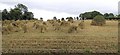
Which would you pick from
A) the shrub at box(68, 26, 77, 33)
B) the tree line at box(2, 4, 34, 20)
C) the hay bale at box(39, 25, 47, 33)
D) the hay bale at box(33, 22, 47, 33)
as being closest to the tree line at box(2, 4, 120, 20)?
the tree line at box(2, 4, 34, 20)

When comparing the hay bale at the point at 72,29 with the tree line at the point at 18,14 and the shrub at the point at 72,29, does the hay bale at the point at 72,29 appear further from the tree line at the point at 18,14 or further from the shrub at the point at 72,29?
the tree line at the point at 18,14

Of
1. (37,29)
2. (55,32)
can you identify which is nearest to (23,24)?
(37,29)

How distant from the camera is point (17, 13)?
2097cm

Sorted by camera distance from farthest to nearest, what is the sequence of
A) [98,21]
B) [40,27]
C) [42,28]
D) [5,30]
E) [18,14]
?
[18,14], [98,21], [40,27], [42,28], [5,30]

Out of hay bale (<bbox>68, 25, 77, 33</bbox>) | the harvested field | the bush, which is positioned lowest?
the harvested field

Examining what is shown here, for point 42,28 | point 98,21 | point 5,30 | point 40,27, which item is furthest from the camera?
point 98,21

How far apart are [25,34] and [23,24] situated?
6.97 feet

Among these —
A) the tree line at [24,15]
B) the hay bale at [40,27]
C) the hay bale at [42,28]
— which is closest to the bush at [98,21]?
the tree line at [24,15]

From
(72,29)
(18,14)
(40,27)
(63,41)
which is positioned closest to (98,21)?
(72,29)

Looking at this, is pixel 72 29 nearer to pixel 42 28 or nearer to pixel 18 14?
pixel 42 28

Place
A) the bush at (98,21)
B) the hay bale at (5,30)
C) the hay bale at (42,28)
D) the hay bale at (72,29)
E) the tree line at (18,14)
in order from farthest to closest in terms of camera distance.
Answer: the tree line at (18,14), the bush at (98,21), the hay bale at (42,28), the hay bale at (72,29), the hay bale at (5,30)

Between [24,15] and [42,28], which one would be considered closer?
[42,28]

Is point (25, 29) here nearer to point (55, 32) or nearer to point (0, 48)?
point (55, 32)

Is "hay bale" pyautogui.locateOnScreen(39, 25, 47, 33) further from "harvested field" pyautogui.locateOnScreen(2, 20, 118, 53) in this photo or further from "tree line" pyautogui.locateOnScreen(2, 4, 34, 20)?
"tree line" pyautogui.locateOnScreen(2, 4, 34, 20)
